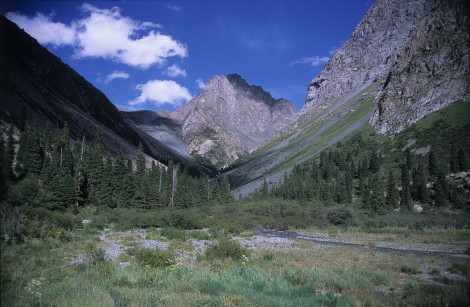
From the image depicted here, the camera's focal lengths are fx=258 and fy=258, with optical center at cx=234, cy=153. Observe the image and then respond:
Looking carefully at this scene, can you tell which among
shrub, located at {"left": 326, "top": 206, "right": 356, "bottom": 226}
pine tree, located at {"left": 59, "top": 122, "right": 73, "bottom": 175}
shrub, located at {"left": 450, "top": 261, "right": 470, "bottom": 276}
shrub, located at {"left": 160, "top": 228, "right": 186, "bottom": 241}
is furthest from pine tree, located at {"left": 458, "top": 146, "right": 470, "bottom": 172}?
pine tree, located at {"left": 59, "top": 122, "right": 73, "bottom": 175}

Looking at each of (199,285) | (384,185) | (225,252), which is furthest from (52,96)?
(384,185)

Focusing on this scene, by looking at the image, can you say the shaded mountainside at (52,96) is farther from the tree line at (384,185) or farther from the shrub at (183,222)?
the tree line at (384,185)

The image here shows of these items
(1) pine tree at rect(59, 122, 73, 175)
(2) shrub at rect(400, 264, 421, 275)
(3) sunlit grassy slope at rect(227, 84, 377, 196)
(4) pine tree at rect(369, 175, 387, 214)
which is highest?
(3) sunlit grassy slope at rect(227, 84, 377, 196)

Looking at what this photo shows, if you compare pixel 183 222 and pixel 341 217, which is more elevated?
pixel 341 217

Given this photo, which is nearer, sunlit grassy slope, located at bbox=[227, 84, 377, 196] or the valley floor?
the valley floor

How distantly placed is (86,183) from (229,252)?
144 feet

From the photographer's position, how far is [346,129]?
136 meters

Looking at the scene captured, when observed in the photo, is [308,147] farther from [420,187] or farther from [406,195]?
[420,187]

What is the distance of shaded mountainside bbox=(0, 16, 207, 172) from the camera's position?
71.8m

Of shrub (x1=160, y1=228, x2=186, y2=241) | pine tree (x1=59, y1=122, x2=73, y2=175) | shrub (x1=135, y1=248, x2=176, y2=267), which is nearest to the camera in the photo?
shrub (x1=135, y1=248, x2=176, y2=267)

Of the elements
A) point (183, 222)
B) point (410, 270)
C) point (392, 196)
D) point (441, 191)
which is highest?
point (441, 191)

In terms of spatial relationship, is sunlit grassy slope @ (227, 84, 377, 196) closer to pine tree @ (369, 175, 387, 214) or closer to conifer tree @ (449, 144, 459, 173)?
pine tree @ (369, 175, 387, 214)

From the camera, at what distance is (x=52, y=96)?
3723 inches

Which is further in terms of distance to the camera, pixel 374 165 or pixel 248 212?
pixel 374 165
